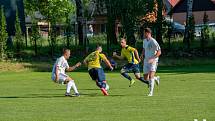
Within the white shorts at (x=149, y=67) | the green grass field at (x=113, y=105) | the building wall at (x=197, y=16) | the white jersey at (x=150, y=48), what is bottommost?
the building wall at (x=197, y=16)

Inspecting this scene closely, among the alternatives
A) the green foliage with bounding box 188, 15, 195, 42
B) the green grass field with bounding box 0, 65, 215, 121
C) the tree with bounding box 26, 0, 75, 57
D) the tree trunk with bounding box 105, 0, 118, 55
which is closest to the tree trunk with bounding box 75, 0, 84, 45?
the tree with bounding box 26, 0, 75, 57

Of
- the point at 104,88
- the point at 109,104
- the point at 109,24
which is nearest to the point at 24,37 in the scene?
the point at 109,24

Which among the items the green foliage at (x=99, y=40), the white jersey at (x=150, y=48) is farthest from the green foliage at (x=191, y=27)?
the white jersey at (x=150, y=48)

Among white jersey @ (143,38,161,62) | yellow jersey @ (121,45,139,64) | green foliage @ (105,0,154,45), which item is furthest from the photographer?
green foliage @ (105,0,154,45)

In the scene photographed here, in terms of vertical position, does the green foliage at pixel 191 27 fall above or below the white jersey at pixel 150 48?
below

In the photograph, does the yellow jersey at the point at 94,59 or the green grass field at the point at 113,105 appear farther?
the yellow jersey at the point at 94,59

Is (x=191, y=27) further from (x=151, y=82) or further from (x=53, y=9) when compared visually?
(x=151, y=82)

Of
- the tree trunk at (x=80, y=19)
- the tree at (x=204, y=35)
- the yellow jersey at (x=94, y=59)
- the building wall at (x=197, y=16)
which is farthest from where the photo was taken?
the building wall at (x=197, y=16)

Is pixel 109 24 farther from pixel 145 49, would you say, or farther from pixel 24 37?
pixel 145 49

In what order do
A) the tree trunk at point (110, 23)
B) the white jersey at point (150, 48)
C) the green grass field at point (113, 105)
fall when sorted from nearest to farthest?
the green grass field at point (113, 105) → the white jersey at point (150, 48) → the tree trunk at point (110, 23)

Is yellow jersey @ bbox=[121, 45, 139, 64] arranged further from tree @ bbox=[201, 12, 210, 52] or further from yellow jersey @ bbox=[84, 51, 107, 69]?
tree @ bbox=[201, 12, 210, 52]

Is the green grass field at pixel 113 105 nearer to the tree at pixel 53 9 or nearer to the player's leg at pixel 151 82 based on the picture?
the player's leg at pixel 151 82

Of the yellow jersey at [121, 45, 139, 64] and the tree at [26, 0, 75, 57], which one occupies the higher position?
the tree at [26, 0, 75, 57]

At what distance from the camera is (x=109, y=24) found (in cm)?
4153
